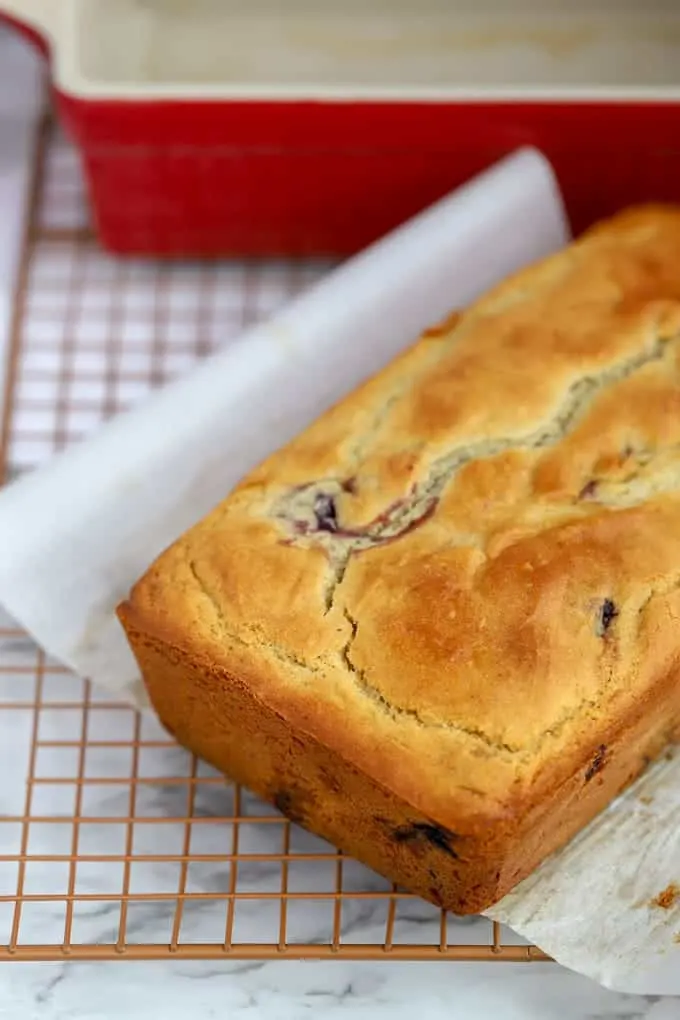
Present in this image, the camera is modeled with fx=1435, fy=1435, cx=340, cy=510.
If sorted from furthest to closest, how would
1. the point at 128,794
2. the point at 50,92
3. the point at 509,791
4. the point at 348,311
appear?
the point at 50,92 → the point at 348,311 → the point at 128,794 → the point at 509,791

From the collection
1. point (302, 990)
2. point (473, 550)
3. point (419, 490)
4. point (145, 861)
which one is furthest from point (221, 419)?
point (302, 990)

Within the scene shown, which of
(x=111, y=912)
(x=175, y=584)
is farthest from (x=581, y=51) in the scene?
(x=111, y=912)

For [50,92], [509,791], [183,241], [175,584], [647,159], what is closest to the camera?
[509,791]

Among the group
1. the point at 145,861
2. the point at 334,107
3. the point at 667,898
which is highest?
the point at 334,107

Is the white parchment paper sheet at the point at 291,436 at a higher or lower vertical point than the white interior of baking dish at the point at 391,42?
lower

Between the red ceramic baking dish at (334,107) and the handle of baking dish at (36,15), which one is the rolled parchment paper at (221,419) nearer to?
the red ceramic baking dish at (334,107)

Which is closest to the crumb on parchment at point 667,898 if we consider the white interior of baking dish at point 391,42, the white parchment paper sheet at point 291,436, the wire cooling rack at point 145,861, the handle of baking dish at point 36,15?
the white parchment paper sheet at point 291,436

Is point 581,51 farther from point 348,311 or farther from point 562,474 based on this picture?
point 562,474

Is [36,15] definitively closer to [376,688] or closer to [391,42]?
[391,42]
